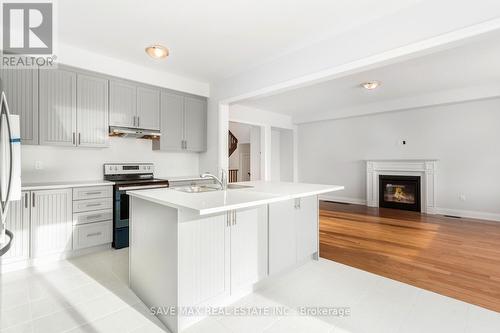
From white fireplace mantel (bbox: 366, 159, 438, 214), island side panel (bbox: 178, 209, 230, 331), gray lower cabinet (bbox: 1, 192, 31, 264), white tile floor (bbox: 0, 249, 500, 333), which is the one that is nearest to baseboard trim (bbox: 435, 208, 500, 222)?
white fireplace mantel (bbox: 366, 159, 438, 214)

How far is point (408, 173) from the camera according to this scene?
221 inches

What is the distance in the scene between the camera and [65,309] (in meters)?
1.94

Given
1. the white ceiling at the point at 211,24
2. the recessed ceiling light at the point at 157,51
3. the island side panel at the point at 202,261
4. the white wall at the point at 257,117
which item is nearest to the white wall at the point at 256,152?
the white wall at the point at 257,117

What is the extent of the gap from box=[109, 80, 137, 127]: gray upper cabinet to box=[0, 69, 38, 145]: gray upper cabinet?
806mm

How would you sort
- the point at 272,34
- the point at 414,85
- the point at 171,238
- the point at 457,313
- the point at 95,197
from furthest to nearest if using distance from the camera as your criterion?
the point at 414,85, the point at 95,197, the point at 272,34, the point at 457,313, the point at 171,238

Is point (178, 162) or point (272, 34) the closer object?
point (272, 34)

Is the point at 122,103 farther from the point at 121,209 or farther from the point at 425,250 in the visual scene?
the point at 425,250

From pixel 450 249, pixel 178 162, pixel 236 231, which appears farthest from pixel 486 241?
pixel 178 162

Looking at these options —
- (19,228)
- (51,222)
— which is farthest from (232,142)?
(19,228)

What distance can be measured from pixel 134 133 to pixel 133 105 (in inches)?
16.5

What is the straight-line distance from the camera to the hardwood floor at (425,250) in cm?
233

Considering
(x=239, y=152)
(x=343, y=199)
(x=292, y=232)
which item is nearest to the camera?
(x=292, y=232)

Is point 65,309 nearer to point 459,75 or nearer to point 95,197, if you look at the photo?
point 95,197

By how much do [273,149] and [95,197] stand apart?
17.8ft
